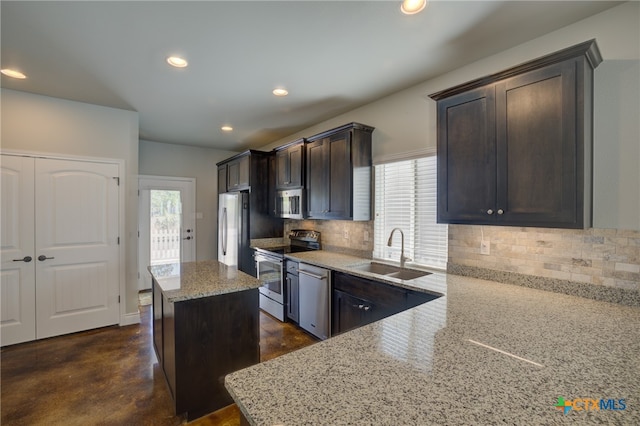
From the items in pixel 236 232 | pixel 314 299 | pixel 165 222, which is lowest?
pixel 314 299

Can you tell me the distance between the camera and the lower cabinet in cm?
189

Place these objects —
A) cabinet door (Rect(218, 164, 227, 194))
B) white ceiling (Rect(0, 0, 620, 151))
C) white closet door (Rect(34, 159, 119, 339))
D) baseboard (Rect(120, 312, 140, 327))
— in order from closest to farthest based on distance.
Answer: white ceiling (Rect(0, 0, 620, 151)) → white closet door (Rect(34, 159, 119, 339)) → baseboard (Rect(120, 312, 140, 327)) → cabinet door (Rect(218, 164, 227, 194))

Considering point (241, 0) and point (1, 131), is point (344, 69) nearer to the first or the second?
point (241, 0)

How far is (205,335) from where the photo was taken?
1.96 meters

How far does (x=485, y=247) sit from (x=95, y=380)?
11.3ft

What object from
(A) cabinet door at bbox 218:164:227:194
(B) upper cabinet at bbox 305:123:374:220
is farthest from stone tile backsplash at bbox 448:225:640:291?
(A) cabinet door at bbox 218:164:227:194

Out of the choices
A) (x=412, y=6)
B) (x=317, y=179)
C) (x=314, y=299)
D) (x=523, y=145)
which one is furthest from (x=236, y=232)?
(x=523, y=145)

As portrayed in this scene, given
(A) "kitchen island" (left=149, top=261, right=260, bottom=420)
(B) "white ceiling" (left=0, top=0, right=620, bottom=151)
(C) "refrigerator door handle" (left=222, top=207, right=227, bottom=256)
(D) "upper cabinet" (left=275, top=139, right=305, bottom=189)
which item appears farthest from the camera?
(C) "refrigerator door handle" (left=222, top=207, right=227, bottom=256)

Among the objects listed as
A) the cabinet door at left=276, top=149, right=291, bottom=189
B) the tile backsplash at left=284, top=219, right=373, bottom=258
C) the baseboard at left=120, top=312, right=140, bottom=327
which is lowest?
the baseboard at left=120, top=312, right=140, bottom=327

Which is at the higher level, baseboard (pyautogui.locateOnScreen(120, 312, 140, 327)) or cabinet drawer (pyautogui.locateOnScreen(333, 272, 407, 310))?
cabinet drawer (pyautogui.locateOnScreen(333, 272, 407, 310))

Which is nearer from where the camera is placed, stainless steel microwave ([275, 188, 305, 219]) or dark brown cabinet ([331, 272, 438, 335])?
dark brown cabinet ([331, 272, 438, 335])

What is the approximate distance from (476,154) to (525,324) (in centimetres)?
117

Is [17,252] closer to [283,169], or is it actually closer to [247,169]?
[247,169]

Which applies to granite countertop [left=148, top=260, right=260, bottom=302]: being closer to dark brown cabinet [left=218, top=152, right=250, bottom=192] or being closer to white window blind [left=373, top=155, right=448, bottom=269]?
white window blind [left=373, top=155, right=448, bottom=269]
